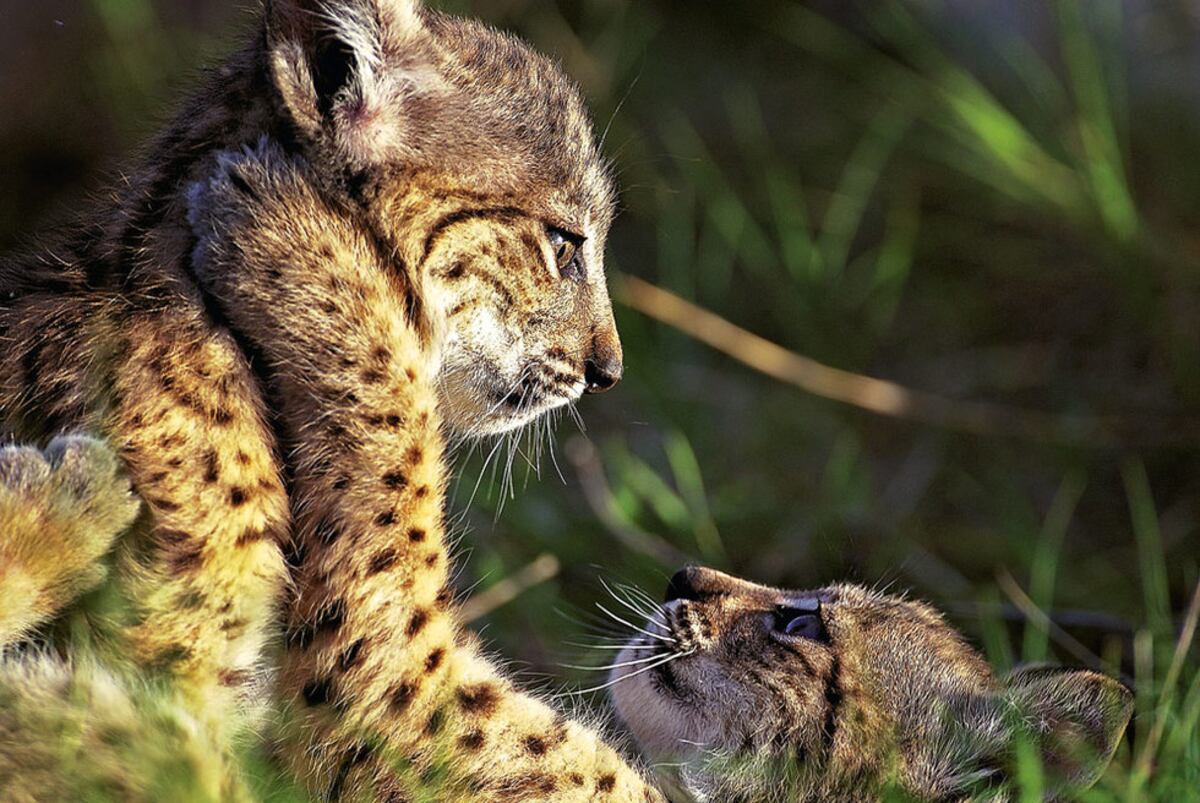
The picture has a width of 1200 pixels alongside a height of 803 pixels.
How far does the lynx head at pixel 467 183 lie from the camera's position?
11.4ft

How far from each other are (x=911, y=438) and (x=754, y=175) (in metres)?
1.70

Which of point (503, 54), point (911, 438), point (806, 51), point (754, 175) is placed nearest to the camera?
point (503, 54)

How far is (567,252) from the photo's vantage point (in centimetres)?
391

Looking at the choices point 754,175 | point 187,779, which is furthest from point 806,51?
point 187,779

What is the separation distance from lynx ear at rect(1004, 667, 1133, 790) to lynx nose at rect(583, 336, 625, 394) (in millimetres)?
1253

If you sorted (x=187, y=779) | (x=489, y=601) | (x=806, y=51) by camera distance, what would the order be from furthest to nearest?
(x=806, y=51) < (x=489, y=601) < (x=187, y=779)

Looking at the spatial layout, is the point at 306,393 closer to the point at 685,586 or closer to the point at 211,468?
the point at 211,468

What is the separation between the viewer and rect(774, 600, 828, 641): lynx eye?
12.9 ft

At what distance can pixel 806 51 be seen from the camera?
27.2 feet

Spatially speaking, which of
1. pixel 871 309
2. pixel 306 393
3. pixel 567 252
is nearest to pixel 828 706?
pixel 567 252

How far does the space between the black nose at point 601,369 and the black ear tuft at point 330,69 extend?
92 centimetres

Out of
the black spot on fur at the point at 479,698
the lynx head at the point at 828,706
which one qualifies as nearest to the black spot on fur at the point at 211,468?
the black spot on fur at the point at 479,698

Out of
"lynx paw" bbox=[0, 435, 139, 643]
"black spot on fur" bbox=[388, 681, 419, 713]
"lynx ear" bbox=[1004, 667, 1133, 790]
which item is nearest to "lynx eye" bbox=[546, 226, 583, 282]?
"black spot on fur" bbox=[388, 681, 419, 713]

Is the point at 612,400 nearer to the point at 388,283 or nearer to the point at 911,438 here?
the point at 911,438
